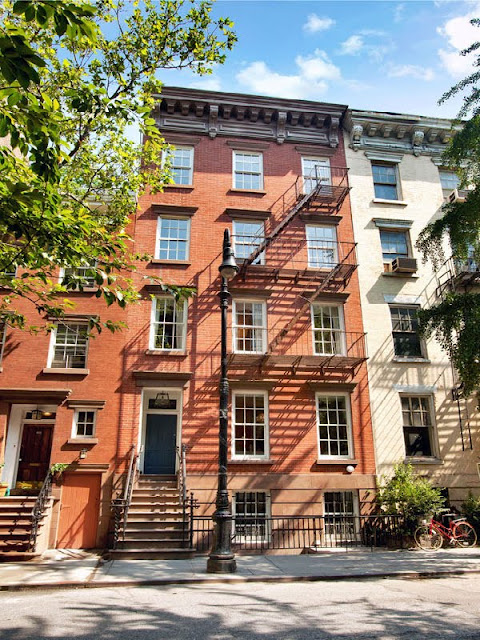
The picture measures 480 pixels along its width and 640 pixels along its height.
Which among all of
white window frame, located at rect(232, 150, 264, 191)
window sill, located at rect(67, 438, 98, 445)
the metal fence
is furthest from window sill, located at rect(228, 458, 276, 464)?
white window frame, located at rect(232, 150, 264, 191)

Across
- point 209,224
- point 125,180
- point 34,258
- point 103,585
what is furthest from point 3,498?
point 209,224

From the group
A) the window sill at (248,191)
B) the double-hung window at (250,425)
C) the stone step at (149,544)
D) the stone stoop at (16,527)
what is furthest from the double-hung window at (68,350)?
the window sill at (248,191)

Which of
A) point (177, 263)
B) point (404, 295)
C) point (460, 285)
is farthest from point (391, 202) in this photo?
point (177, 263)

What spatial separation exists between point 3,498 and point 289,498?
8765 millimetres

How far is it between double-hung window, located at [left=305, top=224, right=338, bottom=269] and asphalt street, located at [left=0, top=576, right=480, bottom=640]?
39.3 feet

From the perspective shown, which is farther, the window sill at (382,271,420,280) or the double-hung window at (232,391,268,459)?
the window sill at (382,271,420,280)

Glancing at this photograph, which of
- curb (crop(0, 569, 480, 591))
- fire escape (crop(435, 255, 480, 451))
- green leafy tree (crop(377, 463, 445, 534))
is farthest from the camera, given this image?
fire escape (crop(435, 255, 480, 451))

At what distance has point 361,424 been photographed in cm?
1661

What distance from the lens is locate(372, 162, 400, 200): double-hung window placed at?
20.2 m

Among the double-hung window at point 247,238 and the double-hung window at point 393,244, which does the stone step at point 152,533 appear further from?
the double-hung window at point 393,244

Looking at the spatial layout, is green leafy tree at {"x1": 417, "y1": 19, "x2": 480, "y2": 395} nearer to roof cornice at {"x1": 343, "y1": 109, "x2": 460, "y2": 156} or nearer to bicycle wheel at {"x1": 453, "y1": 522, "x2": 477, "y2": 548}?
bicycle wheel at {"x1": 453, "y1": 522, "x2": 477, "y2": 548}

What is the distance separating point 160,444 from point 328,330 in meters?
7.34

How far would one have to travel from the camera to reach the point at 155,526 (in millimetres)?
13086

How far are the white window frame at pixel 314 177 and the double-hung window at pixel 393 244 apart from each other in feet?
10.4
